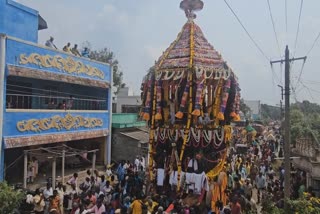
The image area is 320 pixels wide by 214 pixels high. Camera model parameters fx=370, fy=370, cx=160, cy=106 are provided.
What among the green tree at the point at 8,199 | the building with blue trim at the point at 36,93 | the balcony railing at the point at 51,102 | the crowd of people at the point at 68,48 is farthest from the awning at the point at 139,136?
the green tree at the point at 8,199

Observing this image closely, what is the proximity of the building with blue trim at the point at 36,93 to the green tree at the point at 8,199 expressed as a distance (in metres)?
5.44

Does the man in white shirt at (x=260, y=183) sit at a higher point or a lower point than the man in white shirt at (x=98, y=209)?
lower

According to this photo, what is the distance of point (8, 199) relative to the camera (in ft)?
28.9

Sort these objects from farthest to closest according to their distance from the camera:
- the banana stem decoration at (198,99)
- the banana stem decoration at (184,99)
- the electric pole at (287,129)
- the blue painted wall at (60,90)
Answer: the blue painted wall at (60,90) → the banana stem decoration at (184,99) → the banana stem decoration at (198,99) → the electric pole at (287,129)

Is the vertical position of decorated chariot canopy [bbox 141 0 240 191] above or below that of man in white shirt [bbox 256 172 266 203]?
above

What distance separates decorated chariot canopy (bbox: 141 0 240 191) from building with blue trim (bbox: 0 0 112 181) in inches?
193

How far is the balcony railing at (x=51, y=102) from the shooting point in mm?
16328

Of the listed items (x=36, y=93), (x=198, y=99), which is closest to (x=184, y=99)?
(x=198, y=99)

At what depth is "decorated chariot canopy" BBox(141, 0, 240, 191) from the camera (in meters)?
13.0

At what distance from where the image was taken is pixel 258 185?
1520cm

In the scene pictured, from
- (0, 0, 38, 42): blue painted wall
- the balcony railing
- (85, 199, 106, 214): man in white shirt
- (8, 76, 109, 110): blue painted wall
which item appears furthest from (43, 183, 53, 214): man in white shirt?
(0, 0, 38, 42): blue painted wall

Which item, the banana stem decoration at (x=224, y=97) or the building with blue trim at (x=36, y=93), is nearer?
the banana stem decoration at (x=224, y=97)

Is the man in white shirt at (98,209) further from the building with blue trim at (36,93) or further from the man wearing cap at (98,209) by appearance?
the building with blue trim at (36,93)

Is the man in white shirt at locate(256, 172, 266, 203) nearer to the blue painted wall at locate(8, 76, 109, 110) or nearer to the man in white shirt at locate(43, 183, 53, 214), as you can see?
the man in white shirt at locate(43, 183, 53, 214)
